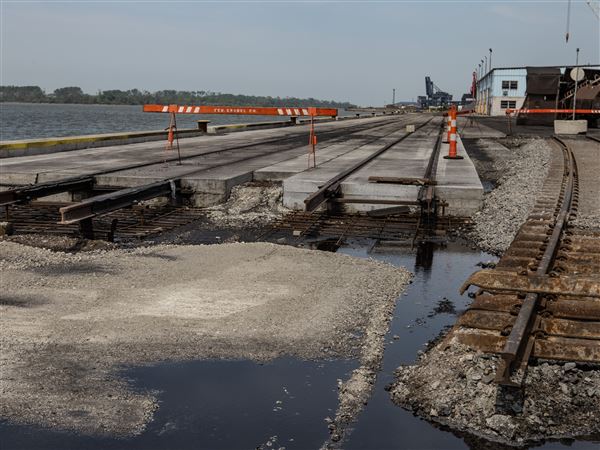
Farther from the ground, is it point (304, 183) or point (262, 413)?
point (304, 183)

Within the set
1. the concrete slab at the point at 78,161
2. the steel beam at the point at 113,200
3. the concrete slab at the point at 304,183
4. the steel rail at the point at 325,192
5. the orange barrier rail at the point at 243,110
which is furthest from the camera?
the orange barrier rail at the point at 243,110

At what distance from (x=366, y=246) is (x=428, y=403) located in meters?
5.52

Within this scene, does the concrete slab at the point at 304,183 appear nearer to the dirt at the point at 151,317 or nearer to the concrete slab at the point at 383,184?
the concrete slab at the point at 383,184

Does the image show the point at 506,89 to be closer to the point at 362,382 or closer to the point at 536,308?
the point at 536,308

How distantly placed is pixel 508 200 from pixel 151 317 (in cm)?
880

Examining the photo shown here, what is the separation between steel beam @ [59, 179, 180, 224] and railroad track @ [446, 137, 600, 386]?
5932mm

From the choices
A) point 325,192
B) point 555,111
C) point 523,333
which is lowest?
point 523,333

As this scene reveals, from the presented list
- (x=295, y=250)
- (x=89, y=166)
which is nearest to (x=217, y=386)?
(x=295, y=250)

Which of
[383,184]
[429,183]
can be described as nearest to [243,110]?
[383,184]

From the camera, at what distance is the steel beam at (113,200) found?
974cm

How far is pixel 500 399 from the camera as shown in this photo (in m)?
4.57

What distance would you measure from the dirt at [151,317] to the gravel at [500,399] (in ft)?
1.61

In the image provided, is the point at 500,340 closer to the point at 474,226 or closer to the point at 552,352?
the point at 552,352

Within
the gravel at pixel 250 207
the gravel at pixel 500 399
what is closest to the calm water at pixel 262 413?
the gravel at pixel 500 399
